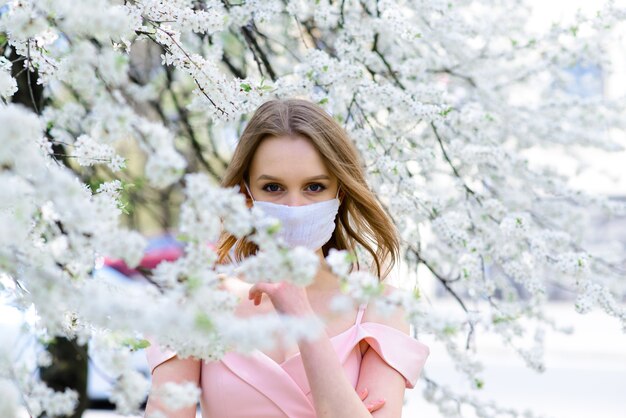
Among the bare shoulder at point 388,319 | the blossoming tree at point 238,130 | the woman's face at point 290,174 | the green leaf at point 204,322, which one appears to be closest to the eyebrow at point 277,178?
the woman's face at point 290,174

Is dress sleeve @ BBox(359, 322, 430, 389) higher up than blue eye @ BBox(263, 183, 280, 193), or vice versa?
blue eye @ BBox(263, 183, 280, 193)

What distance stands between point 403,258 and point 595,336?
26.4 ft

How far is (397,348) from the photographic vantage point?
209 centimetres

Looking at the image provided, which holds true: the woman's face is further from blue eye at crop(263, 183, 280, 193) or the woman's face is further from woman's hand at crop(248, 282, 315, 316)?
woman's hand at crop(248, 282, 315, 316)

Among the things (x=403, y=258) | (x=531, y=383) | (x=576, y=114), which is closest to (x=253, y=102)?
(x=403, y=258)

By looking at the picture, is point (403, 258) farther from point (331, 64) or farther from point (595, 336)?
point (595, 336)

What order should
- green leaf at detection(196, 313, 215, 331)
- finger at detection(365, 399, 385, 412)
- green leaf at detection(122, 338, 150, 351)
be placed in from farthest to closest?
1. finger at detection(365, 399, 385, 412)
2. green leaf at detection(122, 338, 150, 351)
3. green leaf at detection(196, 313, 215, 331)

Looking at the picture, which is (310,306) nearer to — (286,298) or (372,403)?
(286,298)

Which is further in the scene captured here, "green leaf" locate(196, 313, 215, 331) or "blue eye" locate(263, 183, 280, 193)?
"blue eye" locate(263, 183, 280, 193)

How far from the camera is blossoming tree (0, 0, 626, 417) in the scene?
4.03 ft

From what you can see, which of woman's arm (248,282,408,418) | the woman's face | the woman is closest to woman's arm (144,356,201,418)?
the woman

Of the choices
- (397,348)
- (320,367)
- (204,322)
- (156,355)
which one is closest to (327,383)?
(320,367)

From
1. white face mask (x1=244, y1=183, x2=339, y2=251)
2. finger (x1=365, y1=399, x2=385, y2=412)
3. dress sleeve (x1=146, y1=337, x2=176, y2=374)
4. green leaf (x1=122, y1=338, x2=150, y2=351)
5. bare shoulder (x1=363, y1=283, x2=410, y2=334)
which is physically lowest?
finger (x1=365, y1=399, x2=385, y2=412)

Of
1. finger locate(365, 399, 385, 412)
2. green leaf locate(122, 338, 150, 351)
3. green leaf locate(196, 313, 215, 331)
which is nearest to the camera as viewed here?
green leaf locate(196, 313, 215, 331)
